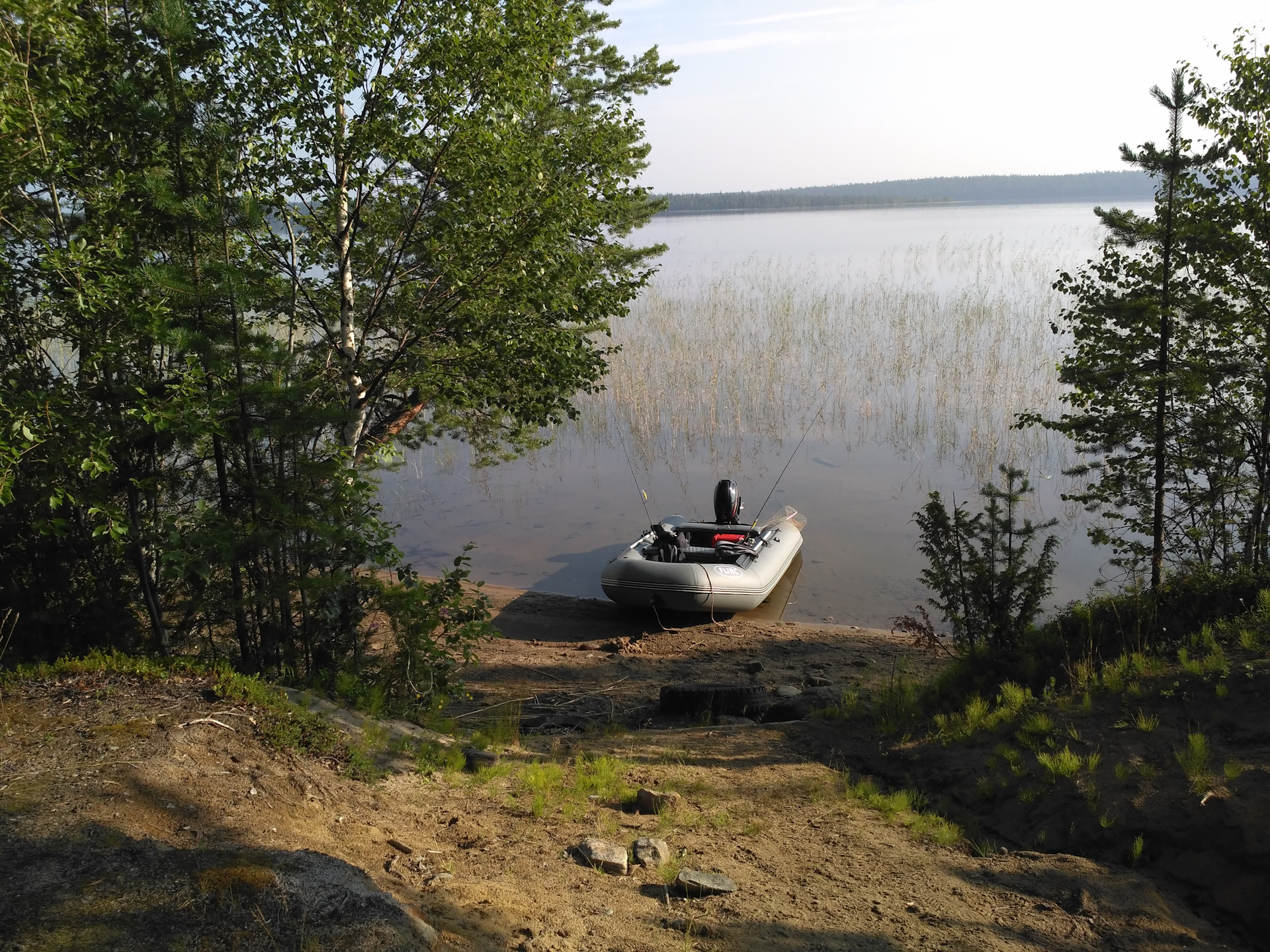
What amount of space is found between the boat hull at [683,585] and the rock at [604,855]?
7.07 metres

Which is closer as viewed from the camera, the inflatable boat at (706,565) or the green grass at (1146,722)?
the green grass at (1146,722)

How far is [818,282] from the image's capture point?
3594 cm

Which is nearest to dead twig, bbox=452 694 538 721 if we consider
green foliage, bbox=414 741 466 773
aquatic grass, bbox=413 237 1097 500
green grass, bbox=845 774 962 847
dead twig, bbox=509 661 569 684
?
dead twig, bbox=509 661 569 684

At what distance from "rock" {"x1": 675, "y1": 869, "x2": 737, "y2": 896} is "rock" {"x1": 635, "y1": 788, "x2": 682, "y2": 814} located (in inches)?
39.1

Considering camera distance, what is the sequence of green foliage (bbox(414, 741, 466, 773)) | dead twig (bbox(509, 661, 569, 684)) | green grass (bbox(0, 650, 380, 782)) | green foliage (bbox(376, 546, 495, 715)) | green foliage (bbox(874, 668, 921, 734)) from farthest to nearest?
dead twig (bbox(509, 661, 569, 684))
green foliage (bbox(874, 668, 921, 734))
green foliage (bbox(376, 546, 495, 715))
green foliage (bbox(414, 741, 466, 773))
green grass (bbox(0, 650, 380, 782))

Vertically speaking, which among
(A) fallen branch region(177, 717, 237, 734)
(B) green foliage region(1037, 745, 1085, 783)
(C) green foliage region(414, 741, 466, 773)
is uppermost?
(A) fallen branch region(177, 717, 237, 734)

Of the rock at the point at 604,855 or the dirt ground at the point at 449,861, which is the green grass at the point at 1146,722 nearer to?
the dirt ground at the point at 449,861

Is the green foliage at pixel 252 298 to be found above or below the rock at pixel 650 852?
above

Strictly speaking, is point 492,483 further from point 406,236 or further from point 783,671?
point 406,236

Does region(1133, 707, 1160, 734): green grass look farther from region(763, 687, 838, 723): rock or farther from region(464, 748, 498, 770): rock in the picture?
region(464, 748, 498, 770): rock

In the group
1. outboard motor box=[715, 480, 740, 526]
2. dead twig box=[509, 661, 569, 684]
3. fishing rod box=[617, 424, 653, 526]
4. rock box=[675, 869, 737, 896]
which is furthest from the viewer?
fishing rod box=[617, 424, 653, 526]

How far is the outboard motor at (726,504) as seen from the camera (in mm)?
13625

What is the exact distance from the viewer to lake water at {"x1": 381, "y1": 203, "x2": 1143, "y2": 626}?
555 inches

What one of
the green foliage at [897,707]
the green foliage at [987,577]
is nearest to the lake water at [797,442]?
the green foliage at [987,577]
